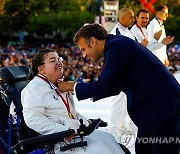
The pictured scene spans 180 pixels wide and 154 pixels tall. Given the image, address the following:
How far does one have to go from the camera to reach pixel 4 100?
3723 millimetres

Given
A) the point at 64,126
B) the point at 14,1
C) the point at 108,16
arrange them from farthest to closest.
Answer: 1. the point at 14,1
2. the point at 108,16
3. the point at 64,126

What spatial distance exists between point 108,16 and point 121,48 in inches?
315

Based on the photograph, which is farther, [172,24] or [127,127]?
[172,24]

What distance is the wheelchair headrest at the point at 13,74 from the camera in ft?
11.7

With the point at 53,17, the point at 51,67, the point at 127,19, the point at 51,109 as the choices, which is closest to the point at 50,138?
the point at 51,109

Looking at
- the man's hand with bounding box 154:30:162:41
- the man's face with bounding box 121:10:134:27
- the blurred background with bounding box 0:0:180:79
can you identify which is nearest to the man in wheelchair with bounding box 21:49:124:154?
the man's face with bounding box 121:10:134:27

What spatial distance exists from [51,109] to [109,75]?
0.73 metres

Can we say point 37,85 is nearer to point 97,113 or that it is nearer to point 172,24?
point 97,113

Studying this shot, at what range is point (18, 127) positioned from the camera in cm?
345

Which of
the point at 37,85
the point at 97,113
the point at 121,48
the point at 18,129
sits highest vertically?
the point at 121,48

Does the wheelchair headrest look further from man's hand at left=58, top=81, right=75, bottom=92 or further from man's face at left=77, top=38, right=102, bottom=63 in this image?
man's face at left=77, top=38, right=102, bottom=63

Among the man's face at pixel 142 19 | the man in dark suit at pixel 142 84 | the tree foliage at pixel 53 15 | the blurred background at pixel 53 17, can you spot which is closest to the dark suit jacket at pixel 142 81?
the man in dark suit at pixel 142 84

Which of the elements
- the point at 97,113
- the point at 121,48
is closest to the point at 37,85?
the point at 121,48

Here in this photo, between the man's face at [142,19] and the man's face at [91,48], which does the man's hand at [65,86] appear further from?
the man's face at [142,19]
